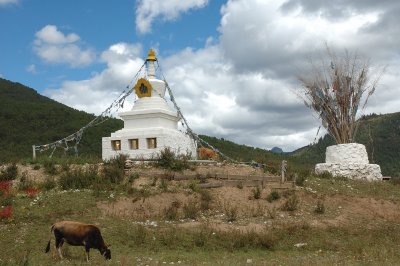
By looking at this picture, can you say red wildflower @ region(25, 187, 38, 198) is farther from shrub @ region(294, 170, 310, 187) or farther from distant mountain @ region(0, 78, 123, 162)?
distant mountain @ region(0, 78, 123, 162)

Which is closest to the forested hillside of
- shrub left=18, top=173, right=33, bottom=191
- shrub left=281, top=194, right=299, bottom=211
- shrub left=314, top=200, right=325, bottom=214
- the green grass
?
shrub left=281, top=194, right=299, bottom=211

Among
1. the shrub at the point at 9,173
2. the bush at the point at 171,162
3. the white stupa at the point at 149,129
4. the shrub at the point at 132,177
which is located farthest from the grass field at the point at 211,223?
the white stupa at the point at 149,129

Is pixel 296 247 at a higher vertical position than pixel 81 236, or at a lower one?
lower

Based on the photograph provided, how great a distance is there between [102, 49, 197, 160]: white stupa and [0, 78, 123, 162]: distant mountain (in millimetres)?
13874

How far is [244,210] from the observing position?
52.9ft

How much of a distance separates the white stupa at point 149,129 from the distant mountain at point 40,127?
13874mm

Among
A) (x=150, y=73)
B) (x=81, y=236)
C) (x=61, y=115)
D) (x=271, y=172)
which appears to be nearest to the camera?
(x=81, y=236)

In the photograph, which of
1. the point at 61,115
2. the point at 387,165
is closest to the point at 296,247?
the point at 61,115

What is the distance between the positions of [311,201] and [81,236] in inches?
389

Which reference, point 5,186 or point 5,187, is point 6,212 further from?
point 5,186

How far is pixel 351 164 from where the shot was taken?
2362cm

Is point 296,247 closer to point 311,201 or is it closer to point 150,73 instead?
point 311,201

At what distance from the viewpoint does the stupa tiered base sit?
2355 centimetres

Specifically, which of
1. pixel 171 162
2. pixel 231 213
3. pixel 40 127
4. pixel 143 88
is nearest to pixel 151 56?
pixel 143 88
